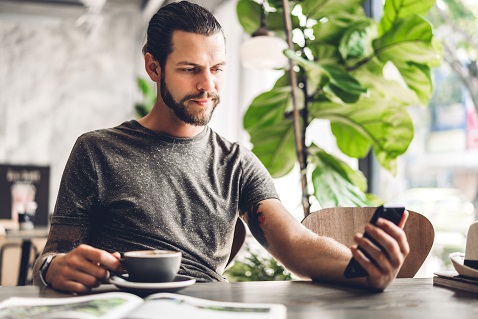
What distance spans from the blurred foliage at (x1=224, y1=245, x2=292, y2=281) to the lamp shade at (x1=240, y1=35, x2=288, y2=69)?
95 centimetres

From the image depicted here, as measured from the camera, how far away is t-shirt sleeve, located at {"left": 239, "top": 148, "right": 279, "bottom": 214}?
5.41ft

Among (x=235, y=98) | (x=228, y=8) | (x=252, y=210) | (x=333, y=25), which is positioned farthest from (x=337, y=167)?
(x=228, y=8)

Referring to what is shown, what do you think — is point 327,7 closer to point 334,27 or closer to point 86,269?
point 334,27

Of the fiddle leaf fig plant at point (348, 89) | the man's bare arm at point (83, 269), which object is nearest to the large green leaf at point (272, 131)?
the fiddle leaf fig plant at point (348, 89)

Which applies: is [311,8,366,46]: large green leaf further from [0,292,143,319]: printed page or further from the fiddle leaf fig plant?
[0,292,143,319]: printed page

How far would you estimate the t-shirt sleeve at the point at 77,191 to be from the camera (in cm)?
143

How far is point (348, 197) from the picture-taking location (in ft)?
7.38

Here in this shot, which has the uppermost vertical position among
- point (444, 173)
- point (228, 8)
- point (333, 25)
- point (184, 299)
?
point (228, 8)

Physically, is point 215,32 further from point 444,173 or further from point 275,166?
point 444,173

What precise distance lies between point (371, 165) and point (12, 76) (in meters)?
4.31

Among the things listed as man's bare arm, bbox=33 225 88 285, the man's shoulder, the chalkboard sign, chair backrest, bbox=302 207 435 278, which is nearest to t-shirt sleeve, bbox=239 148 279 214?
chair backrest, bbox=302 207 435 278

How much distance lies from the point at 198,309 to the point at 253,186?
32.0 inches

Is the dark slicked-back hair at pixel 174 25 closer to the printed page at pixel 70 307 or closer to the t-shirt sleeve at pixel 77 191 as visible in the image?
the t-shirt sleeve at pixel 77 191

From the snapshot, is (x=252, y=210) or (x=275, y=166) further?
(x=275, y=166)
